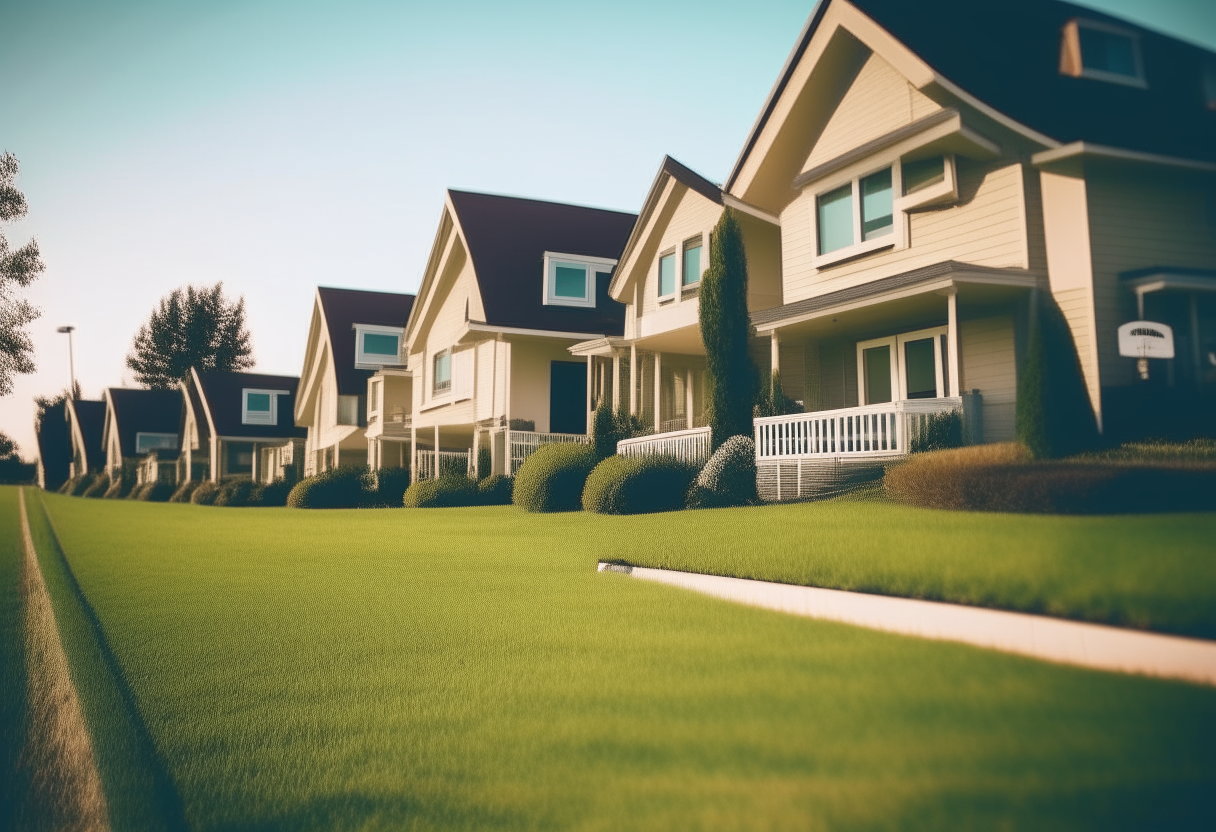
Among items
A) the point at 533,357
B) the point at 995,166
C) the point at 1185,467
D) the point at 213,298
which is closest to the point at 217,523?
the point at 533,357

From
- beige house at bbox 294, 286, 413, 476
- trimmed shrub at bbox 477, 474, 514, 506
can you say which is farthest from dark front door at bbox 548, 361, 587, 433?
beige house at bbox 294, 286, 413, 476

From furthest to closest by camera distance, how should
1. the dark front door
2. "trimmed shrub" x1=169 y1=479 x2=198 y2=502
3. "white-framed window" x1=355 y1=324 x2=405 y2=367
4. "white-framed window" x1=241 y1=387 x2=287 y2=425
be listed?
"white-framed window" x1=241 y1=387 x2=287 y2=425
"white-framed window" x1=355 y1=324 x2=405 y2=367
"trimmed shrub" x1=169 y1=479 x2=198 y2=502
the dark front door

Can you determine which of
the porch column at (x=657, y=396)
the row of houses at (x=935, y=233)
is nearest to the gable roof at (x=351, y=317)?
the row of houses at (x=935, y=233)

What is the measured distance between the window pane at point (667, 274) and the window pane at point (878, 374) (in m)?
6.92

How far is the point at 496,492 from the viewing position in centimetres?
2542

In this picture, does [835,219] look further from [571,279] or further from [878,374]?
[571,279]

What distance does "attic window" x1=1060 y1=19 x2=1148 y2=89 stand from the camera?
16516 millimetres

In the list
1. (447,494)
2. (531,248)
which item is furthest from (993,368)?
(531,248)

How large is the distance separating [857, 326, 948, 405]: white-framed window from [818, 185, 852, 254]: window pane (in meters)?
2.15

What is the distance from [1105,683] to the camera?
4.70 m

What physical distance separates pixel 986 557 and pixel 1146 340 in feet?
27.5

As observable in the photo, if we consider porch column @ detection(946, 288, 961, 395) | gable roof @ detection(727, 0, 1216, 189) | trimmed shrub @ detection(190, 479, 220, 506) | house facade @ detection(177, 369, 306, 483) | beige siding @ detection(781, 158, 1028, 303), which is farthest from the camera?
house facade @ detection(177, 369, 306, 483)

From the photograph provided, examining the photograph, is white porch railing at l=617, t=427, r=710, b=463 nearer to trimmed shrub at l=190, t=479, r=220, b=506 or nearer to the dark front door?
the dark front door

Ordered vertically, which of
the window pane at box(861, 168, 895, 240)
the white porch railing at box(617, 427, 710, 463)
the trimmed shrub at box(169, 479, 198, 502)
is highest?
the window pane at box(861, 168, 895, 240)
